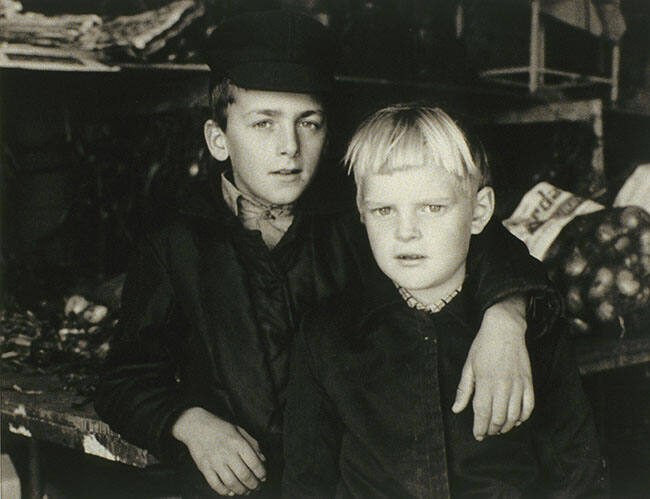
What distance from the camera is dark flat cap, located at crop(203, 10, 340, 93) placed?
3.97ft

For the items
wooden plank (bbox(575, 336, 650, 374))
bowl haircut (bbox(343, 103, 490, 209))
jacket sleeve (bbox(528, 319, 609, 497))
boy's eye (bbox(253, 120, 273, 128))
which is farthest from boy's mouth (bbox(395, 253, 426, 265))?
wooden plank (bbox(575, 336, 650, 374))

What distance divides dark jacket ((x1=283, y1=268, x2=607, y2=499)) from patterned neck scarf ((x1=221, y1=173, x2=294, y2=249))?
0.21 metres

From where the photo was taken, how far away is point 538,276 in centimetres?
114

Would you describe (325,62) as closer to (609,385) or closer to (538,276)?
(538,276)

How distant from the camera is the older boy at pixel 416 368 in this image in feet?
3.43

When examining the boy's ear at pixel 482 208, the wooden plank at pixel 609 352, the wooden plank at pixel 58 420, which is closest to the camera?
the boy's ear at pixel 482 208

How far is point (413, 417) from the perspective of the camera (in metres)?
1.07

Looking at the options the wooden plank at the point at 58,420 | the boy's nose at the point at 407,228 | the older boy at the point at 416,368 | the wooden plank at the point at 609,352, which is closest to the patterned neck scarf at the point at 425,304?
the older boy at the point at 416,368

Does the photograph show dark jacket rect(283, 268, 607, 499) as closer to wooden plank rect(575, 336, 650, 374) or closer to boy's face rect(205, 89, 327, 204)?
boy's face rect(205, 89, 327, 204)

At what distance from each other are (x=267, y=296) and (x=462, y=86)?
158 cm

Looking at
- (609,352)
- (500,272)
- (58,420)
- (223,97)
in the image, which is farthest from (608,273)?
(58,420)

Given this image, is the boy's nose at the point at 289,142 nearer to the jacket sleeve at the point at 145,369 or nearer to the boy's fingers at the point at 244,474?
the jacket sleeve at the point at 145,369

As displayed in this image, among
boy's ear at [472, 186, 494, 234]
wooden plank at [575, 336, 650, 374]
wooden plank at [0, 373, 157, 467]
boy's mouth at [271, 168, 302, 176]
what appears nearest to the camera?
boy's ear at [472, 186, 494, 234]

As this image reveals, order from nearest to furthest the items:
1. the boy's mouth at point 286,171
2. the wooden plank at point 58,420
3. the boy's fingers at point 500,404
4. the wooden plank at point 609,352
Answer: the boy's fingers at point 500,404 → the boy's mouth at point 286,171 → the wooden plank at point 58,420 → the wooden plank at point 609,352
